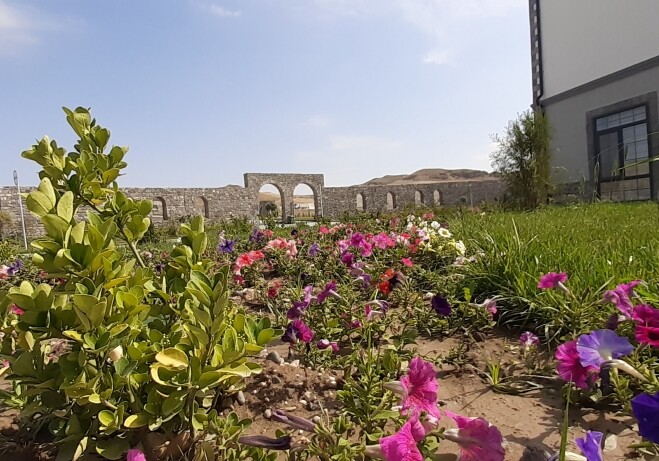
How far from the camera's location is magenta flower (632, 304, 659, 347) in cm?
99

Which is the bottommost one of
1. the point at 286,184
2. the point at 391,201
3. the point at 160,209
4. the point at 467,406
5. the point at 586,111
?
the point at 467,406

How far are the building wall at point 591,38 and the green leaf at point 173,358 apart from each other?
16544 millimetres

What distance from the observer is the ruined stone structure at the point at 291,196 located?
1030 inches

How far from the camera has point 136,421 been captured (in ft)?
3.19

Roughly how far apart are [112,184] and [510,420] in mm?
1407

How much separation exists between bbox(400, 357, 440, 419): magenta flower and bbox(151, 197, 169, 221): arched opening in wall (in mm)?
26132

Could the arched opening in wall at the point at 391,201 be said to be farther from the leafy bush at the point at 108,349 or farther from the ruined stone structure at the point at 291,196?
the leafy bush at the point at 108,349

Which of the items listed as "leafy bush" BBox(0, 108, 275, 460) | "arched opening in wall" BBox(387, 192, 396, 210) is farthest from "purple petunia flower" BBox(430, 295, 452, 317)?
"arched opening in wall" BBox(387, 192, 396, 210)

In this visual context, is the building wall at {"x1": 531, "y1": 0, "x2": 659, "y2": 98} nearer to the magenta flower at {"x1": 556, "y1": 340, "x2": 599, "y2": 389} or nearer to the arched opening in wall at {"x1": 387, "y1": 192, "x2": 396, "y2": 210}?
the arched opening in wall at {"x1": 387, "y1": 192, "x2": 396, "y2": 210}

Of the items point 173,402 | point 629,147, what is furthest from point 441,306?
point 629,147

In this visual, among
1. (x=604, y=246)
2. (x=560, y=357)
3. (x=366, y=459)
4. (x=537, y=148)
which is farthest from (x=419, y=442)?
(x=537, y=148)

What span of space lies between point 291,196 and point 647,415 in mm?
29811

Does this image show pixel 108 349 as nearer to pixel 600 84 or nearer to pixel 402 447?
pixel 402 447

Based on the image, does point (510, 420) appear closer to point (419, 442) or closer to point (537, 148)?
point (419, 442)
